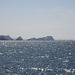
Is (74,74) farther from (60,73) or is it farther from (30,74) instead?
(30,74)

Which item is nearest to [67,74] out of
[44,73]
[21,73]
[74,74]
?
[74,74]

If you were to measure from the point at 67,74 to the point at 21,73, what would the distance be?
10582 millimetres

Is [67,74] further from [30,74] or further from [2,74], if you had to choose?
[2,74]

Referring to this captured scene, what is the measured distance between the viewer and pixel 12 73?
52.8 m

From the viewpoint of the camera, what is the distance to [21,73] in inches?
2072

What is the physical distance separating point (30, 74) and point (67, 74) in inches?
327

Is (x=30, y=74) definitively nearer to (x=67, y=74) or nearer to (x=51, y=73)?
(x=51, y=73)

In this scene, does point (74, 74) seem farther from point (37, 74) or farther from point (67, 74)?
point (37, 74)

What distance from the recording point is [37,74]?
51125mm

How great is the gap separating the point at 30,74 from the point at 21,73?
272 centimetres

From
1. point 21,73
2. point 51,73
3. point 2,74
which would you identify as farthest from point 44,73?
point 2,74

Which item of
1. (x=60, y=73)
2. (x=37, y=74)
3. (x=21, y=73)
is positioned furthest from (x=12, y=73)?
(x=60, y=73)

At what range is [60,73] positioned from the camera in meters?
52.4

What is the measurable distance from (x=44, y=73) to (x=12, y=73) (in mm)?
7451
